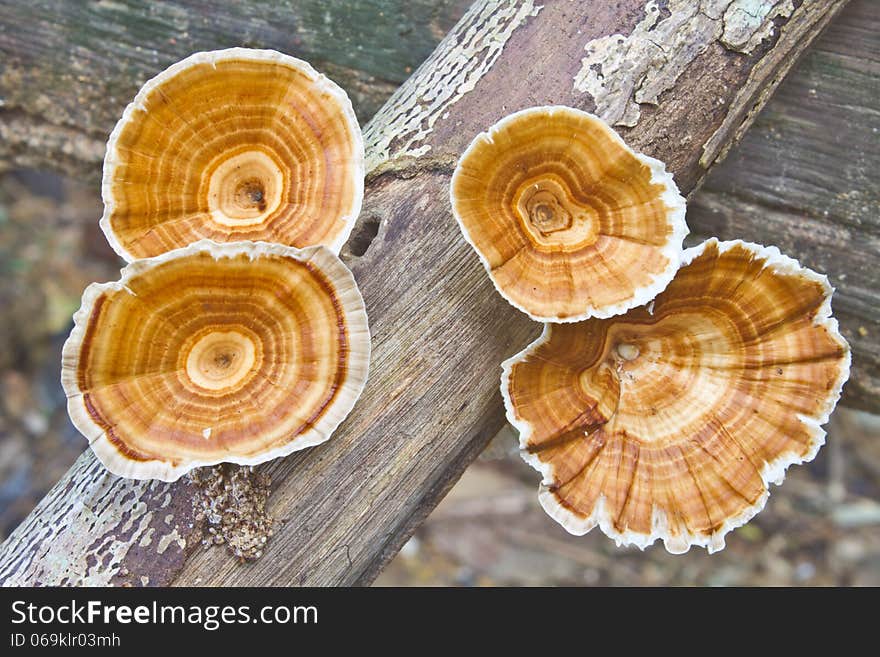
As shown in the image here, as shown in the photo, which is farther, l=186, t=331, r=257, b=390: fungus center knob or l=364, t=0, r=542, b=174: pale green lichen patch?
l=364, t=0, r=542, b=174: pale green lichen patch

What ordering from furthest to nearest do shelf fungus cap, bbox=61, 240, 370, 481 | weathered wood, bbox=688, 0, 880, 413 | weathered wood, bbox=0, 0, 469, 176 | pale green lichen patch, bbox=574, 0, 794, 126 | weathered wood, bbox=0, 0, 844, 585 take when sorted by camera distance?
1. weathered wood, bbox=0, 0, 469, 176
2. weathered wood, bbox=688, 0, 880, 413
3. pale green lichen patch, bbox=574, 0, 794, 126
4. weathered wood, bbox=0, 0, 844, 585
5. shelf fungus cap, bbox=61, 240, 370, 481

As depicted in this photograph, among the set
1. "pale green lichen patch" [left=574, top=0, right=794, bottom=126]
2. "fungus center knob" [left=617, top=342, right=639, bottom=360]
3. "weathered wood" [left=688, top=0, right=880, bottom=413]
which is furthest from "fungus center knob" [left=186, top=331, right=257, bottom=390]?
"weathered wood" [left=688, top=0, right=880, bottom=413]

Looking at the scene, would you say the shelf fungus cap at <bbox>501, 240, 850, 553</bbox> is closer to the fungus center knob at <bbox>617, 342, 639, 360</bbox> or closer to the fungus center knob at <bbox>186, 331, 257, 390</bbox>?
the fungus center knob at <bbox>617, 342, 639, 360</bbox>

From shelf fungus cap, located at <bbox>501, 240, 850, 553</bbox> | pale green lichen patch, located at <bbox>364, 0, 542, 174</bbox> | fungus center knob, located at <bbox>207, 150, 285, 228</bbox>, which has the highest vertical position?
fungus center knob, located at <bbox>207, 150, 285, 228</bbox>

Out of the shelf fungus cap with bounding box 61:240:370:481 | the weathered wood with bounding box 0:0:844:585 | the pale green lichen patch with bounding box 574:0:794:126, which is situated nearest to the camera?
the shelf fungus cap with bounding box 61:240:370:481

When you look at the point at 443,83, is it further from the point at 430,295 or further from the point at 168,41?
the point at 168,41

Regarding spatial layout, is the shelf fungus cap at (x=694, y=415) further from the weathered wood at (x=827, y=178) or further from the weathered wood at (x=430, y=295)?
the weathered wood at (x=827, y=178)
